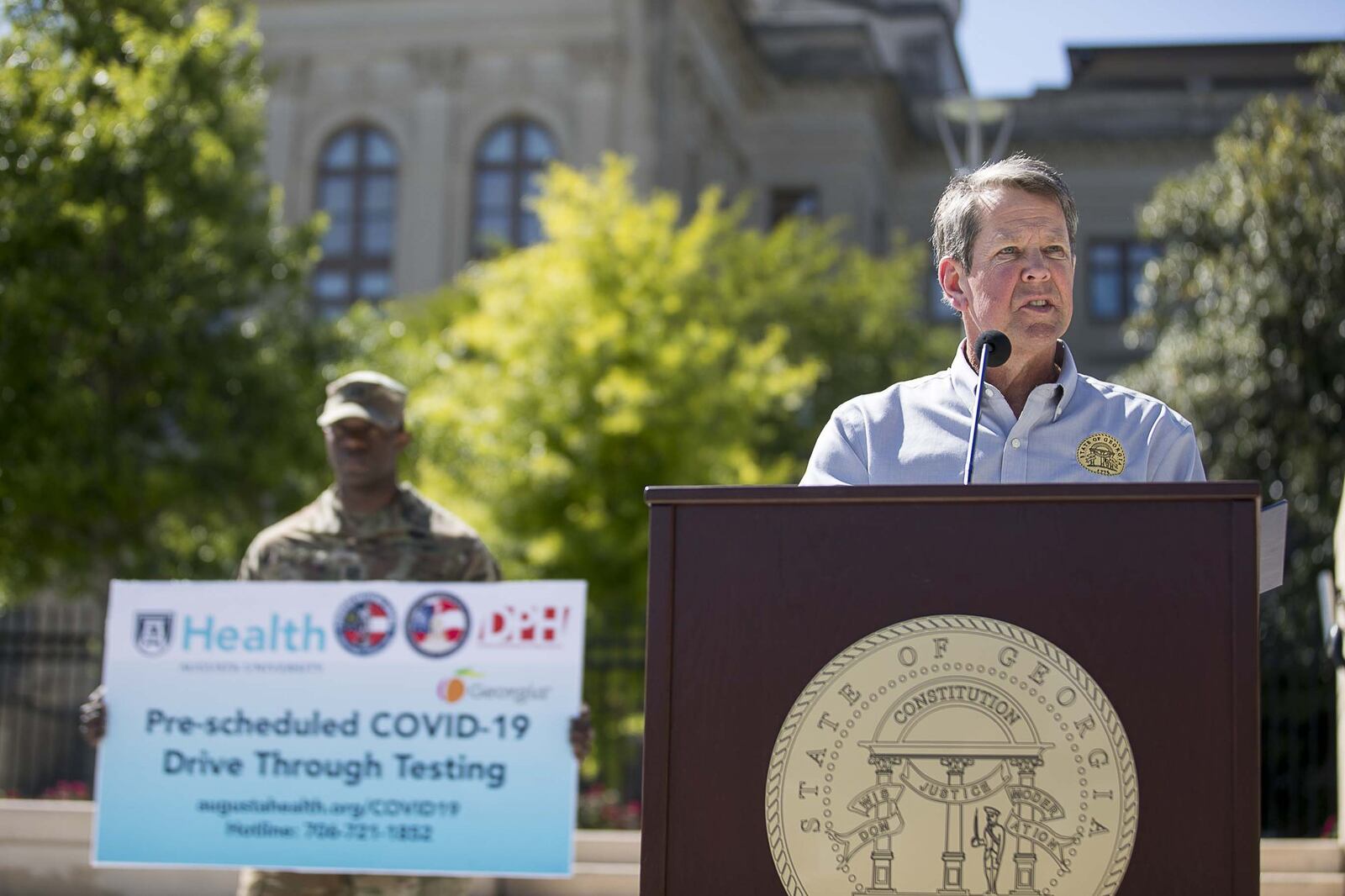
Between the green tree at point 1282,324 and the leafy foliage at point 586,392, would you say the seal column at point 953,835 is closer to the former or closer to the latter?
the leafy foliage at point 586,392

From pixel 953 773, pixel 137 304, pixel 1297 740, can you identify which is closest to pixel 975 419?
pixel 953 773

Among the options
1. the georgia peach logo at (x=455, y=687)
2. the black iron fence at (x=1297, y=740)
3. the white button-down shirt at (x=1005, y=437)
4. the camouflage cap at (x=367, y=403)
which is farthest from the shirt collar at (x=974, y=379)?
the black iron fence at (x=1297, y=740)

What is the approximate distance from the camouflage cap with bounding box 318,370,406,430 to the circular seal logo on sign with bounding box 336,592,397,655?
0.63 m

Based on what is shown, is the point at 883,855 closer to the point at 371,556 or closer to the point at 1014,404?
the point at 1014,404

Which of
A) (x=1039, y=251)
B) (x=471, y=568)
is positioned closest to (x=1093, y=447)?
(x=1039, y=251)

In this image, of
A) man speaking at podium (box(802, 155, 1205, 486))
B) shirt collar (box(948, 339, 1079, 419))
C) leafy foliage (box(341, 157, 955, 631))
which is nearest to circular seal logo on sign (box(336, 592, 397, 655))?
man speaking at podium (box(802, 155, 1205, 486))

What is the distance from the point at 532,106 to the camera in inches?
1519

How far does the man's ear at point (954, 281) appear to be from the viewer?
3.12 metres

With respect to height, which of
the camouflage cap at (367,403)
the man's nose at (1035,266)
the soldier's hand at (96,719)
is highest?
the camouflage cap at (367,403)

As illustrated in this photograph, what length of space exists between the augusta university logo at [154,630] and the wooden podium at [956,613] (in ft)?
13.3

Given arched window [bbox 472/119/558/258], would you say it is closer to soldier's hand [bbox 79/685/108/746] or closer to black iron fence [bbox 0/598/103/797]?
black iron fence [bbox 0/598/103/797]

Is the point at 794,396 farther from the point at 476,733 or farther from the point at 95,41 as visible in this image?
the point at 476,733

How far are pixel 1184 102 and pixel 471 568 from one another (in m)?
54.6

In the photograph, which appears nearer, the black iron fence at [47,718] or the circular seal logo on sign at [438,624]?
the circular seal logo on sign at [438,624]
